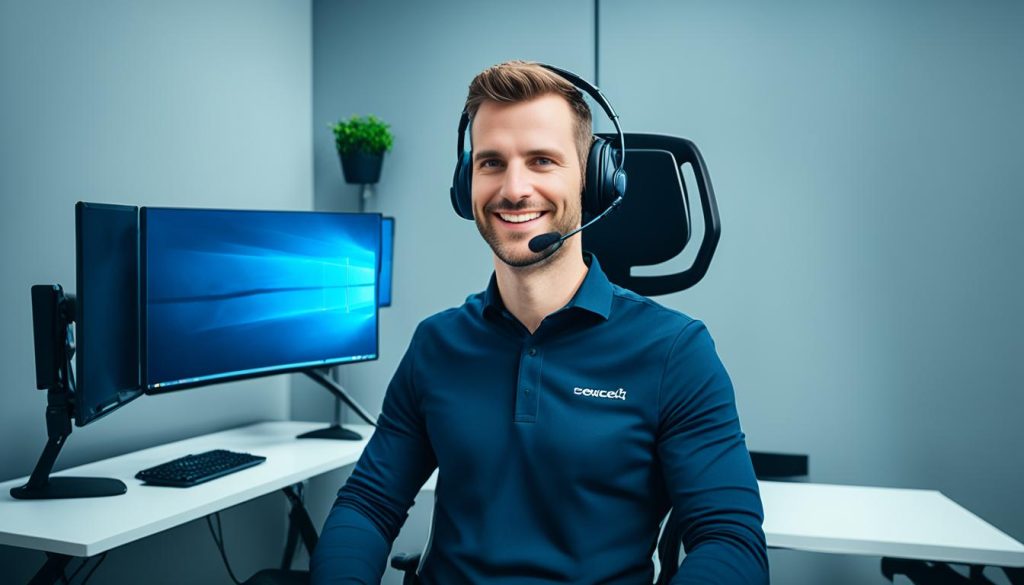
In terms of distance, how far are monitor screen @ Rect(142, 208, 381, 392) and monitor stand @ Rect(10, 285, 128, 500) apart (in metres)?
0.21

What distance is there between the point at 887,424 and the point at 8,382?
258 centimetres

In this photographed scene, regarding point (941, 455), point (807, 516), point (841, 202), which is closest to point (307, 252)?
point (807, 516)

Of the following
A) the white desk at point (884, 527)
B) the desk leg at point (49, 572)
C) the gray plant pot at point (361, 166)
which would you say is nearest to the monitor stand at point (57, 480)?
the desk leg at point (49, 572)

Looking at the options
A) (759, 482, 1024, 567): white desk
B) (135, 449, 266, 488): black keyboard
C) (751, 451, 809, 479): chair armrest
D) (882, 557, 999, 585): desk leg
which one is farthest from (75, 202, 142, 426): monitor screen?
(751, 451, 809, 479): chair armrest

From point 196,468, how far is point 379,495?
75cm

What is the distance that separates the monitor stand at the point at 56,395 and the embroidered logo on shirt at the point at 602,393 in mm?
1029

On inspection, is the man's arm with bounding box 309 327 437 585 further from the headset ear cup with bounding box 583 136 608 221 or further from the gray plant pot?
the gray plant pot

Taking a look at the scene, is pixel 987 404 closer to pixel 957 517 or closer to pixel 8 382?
pixel 957 517

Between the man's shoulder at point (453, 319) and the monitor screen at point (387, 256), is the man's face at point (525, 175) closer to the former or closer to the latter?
the man's shoulder at point (453, 319)

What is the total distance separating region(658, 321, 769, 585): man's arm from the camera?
3.49ft

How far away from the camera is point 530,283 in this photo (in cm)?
124

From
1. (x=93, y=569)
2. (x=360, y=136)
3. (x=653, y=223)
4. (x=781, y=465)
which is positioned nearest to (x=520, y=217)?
(x=653, y=223)

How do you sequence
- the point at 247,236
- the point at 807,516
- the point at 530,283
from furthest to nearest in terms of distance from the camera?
the point at 247,236
the point at 807,516
the point at 530,283

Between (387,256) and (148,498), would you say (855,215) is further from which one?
(148,498)
